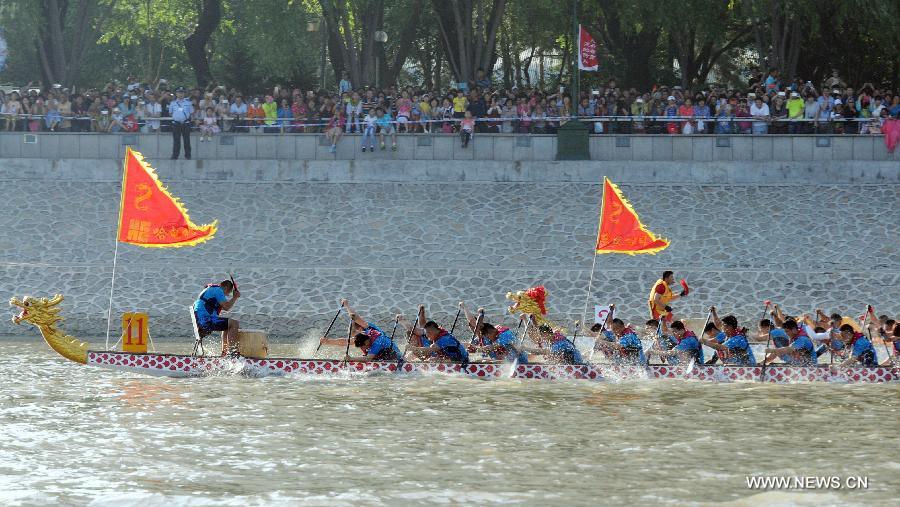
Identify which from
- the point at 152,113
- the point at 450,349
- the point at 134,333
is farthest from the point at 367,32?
the point at 450,349

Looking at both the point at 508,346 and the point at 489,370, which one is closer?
the point at 489,370

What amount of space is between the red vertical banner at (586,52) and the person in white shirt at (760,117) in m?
3.75

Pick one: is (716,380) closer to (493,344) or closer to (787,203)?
(493,344)

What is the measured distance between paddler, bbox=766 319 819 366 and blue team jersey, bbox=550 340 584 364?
2.81m

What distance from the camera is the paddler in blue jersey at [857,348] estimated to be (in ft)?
70.2

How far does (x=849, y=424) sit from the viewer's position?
1825 cm

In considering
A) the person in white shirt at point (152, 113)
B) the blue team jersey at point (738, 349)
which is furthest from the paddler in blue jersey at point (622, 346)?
the person in white shirt at point (152, 113)

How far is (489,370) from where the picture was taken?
21656 mm

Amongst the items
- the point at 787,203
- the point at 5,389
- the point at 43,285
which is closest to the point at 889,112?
the point at 787,203

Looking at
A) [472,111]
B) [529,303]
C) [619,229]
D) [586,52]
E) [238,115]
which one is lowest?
[529,303]

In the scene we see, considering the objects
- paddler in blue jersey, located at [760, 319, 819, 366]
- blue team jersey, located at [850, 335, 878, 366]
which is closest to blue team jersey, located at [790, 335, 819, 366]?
paddler in blue jersey, located at [760, 319, 819, 366]

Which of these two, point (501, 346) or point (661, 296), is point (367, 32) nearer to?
point (661, 296)

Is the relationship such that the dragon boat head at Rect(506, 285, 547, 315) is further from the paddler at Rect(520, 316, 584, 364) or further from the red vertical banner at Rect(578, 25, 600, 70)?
the red vertical banner at Rect(578, 25, 600, 70)

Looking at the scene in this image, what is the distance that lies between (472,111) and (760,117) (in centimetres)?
668
